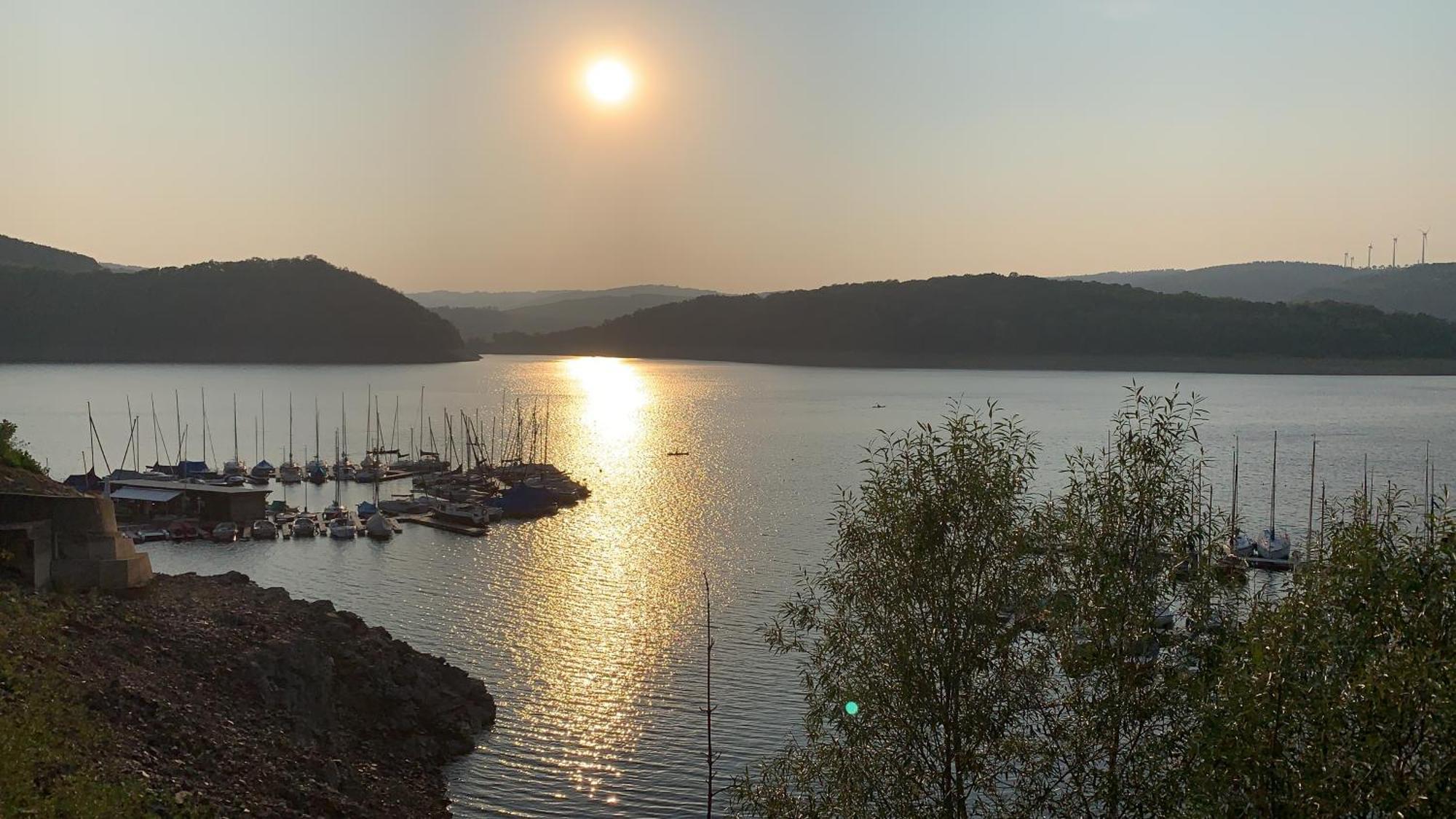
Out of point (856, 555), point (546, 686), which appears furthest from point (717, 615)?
point (856, 555)

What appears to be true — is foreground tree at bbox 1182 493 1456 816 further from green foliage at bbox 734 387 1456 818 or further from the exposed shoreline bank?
the exposed shoreline bank

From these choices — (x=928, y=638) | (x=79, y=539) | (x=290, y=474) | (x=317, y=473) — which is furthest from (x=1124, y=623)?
(x=290, y=474)

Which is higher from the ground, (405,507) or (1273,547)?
(1273,547)

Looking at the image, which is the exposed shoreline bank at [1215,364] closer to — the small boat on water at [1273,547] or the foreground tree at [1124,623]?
the small boat on water at [1273,547]

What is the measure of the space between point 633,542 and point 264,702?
96.9ft

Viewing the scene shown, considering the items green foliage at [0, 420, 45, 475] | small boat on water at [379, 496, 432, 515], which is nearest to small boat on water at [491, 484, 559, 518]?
small boat on water at [379, 496, 432, 515]

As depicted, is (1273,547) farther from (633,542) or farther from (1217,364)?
(1217,364)

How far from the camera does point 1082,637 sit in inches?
420

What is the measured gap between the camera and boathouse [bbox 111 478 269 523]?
51750 mm

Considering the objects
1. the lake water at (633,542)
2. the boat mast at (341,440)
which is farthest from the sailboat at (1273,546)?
the boat mast at (341,440)

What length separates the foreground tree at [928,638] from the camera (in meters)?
10.9

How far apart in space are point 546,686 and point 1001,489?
A: 728 inches

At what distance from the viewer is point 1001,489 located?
11.4 m

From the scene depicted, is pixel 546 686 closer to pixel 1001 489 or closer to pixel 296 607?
pixel 296 607
